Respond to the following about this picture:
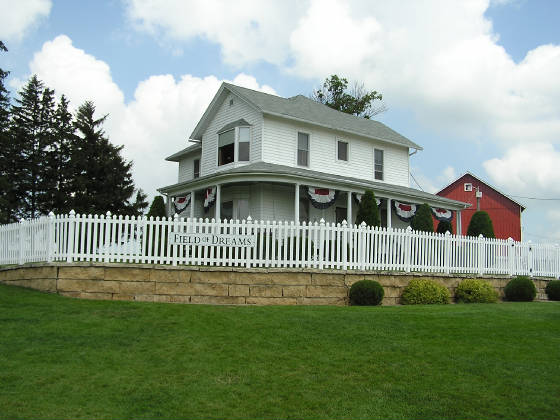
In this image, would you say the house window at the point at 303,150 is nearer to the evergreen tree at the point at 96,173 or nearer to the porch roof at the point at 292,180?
the porch roof at the point at 292,180

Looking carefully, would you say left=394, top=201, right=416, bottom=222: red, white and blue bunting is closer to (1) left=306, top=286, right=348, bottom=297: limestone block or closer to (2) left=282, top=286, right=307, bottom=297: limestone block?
(1) left=306, top=286, right=348, bottom=297: limestone block

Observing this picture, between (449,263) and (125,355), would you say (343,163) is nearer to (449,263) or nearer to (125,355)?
(449,263)

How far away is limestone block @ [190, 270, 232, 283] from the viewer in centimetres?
1252

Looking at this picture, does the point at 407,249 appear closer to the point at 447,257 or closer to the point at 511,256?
the point at 447,257

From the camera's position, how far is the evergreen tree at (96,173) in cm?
3594

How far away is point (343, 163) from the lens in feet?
79.9

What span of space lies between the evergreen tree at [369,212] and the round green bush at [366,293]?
22.5 feet

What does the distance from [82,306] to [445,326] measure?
265 inches

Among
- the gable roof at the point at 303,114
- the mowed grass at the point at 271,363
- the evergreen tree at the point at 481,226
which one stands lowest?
the mowed grass at the point at 271,363

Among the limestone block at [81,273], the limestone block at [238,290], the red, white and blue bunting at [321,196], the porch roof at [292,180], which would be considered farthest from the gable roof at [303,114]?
the limestone block at [81,273]

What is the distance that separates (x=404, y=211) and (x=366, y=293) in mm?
11808

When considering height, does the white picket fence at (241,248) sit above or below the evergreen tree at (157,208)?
below

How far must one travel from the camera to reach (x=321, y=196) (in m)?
21.3

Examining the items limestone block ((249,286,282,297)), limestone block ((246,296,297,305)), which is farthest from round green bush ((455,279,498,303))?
limestone block ((249,286,282,297))
